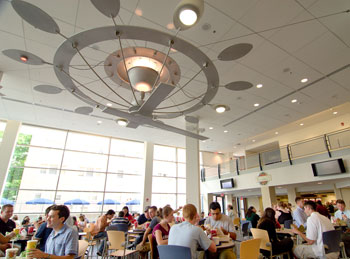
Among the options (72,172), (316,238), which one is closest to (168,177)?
(72,172)

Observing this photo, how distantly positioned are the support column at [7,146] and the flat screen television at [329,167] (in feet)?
44.1

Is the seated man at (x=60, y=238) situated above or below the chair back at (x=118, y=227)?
above

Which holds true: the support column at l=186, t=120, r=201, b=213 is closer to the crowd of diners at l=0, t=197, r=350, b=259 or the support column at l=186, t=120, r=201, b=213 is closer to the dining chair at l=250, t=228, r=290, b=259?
the crowd of diners at l=0, t=197, r=350, b=259

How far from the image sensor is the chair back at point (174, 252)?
7.35ft

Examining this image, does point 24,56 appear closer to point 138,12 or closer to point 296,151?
point 138,12

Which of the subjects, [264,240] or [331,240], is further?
[264,240]

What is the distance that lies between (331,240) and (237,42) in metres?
4.20

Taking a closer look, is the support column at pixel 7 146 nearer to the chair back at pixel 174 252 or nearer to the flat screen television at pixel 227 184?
the chair back at pixel 174 252

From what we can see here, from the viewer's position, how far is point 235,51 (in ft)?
11.5

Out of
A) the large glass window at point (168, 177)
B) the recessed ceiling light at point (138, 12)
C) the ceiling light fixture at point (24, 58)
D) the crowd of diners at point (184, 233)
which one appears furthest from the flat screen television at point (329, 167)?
the ceiling light fixture at point (24, 58)

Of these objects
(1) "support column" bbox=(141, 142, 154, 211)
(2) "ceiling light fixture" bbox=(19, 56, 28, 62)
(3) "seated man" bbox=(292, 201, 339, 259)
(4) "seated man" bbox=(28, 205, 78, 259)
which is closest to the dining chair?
(3) "seated man" bbox=(292, 201, 339, 259)

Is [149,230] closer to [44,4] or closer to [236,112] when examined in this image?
[44,4]

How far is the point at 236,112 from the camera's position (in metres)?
8.70

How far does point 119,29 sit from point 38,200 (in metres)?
10.3
